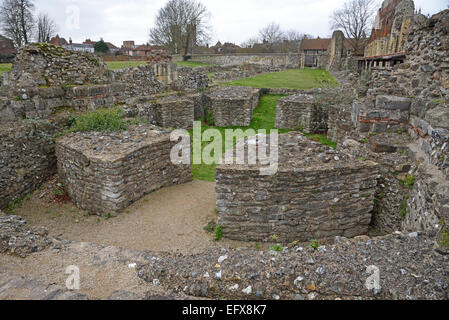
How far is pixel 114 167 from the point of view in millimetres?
6094

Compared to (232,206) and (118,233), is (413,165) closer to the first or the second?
(232,206)

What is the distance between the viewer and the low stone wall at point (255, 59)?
3956cm

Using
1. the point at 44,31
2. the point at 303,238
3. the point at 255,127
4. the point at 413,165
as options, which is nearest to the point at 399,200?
the point at 413,165

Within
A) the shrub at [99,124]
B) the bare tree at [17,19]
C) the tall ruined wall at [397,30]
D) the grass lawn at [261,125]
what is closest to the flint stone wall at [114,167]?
the shrub at [99,124]

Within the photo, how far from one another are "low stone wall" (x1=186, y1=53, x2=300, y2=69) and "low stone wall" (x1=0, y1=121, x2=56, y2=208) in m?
33.3

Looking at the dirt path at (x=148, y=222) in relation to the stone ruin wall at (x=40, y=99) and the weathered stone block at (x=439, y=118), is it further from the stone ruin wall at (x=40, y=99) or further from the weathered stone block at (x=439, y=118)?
the weathered stone block at (x=439, y=118)

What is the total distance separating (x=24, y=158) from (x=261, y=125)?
9.74m

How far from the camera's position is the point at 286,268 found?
309 cm

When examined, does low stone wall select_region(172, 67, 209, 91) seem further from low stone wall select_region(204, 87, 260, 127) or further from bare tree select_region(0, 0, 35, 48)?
bare tree select_region(0, 0, 35, 48)

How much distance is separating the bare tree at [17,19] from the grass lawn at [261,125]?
25.8 meters

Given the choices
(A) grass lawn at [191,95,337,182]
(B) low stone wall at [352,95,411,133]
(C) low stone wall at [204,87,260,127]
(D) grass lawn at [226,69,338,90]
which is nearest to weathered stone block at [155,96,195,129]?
(A) grass lawn at [191,95,337,182]

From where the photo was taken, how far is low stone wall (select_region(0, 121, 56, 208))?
7.12m
